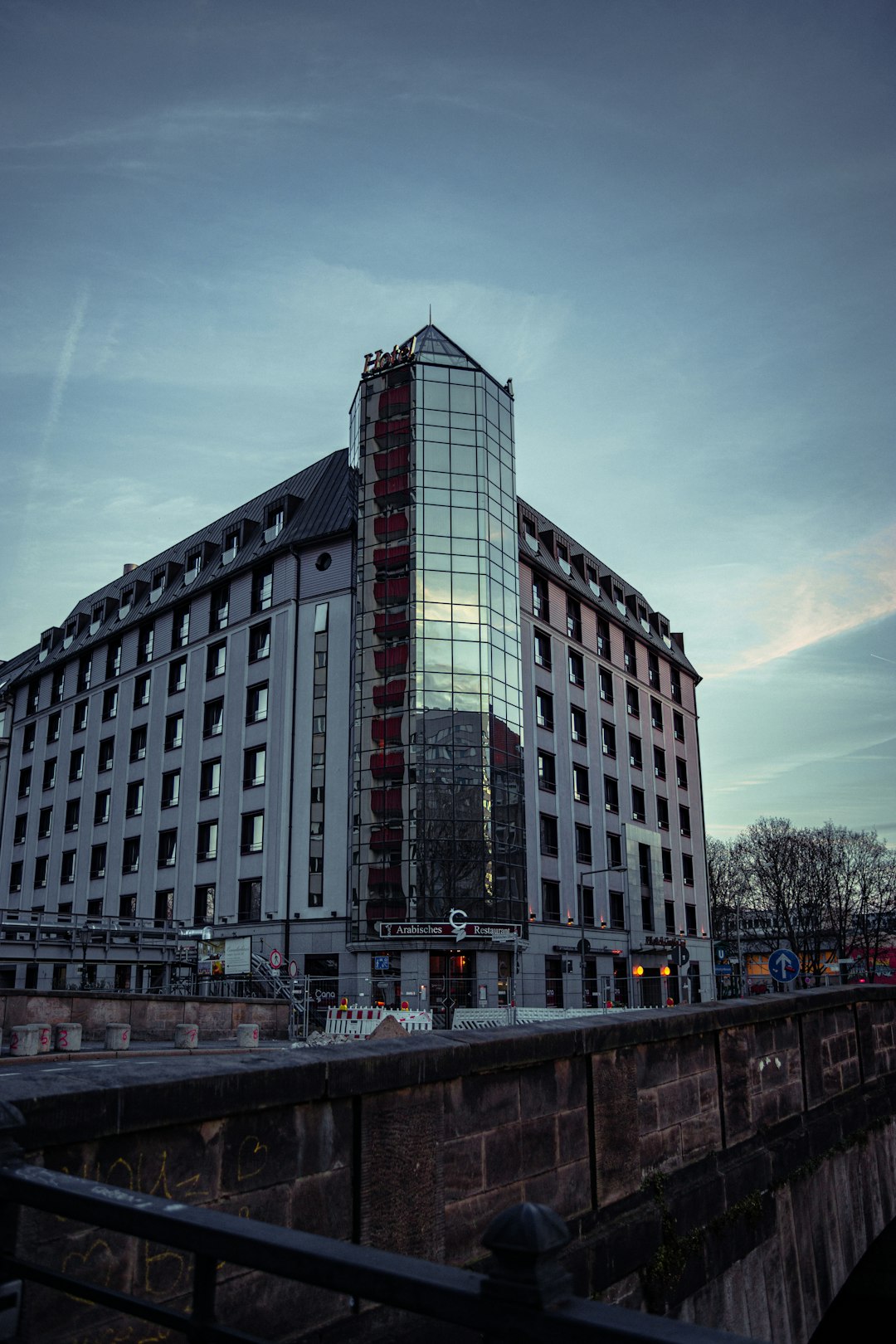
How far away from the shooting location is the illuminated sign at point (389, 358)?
47.4 metres

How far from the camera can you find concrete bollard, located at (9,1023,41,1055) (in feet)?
60.2

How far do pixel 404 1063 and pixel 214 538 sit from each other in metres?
54.7

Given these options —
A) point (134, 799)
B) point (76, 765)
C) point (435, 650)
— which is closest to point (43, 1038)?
point (435, 650)

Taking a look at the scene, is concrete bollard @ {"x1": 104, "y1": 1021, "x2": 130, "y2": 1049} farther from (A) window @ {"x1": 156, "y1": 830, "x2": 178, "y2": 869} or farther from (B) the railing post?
(A) window @ {"x1": 156, "y1": 830, "x2": 178, "y2": 869}

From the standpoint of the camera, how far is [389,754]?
43562mm

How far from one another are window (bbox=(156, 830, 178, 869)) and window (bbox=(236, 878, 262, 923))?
21.4 feet

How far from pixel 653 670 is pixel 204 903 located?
3056 cm

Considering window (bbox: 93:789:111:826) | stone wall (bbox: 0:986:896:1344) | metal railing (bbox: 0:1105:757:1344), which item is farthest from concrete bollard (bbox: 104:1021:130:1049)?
window (bbox: 93:789:111:826)

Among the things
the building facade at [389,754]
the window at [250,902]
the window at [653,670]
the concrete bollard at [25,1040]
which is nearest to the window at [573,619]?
the building facade at [389,754]

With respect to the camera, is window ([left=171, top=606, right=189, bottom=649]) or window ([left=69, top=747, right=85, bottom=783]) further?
window ([left=69, top=747, right=85, bottom=783])

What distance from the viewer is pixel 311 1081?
5156mm

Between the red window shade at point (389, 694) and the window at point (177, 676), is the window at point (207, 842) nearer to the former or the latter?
the window at point (177, 676)

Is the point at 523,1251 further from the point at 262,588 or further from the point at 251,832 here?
the point at 262,588

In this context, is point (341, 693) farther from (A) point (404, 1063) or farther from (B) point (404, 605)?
(A) point (404, 1063)
